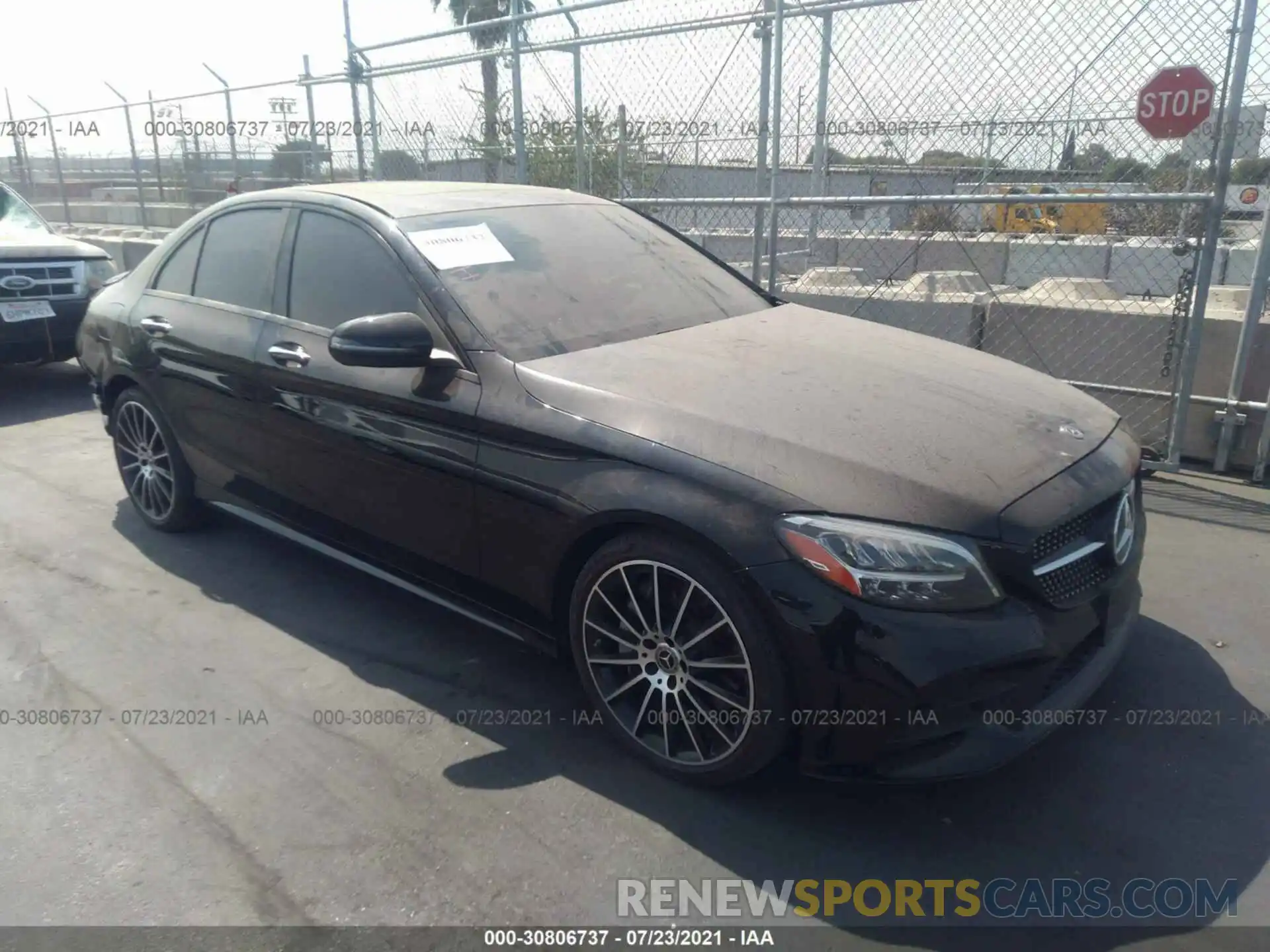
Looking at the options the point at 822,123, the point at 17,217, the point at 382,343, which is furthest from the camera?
the point at 17,217

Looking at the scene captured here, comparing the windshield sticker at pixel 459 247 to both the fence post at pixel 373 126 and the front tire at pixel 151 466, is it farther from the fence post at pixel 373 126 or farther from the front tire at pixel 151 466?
the fence post at pixel 373 126

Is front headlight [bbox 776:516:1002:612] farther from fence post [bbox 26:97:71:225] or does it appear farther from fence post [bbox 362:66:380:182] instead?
fence post [bbox 26:97:71:225]

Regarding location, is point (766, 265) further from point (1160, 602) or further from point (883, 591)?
point (883, 591)

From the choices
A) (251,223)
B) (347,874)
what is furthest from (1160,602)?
(251,223)

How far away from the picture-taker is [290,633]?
3.80 metres

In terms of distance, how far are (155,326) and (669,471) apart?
3.06m

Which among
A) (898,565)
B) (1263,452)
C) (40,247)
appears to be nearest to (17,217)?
(40,247)

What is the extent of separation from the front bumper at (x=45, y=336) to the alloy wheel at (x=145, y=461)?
9.65 ft

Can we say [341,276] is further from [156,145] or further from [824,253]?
[156,145]

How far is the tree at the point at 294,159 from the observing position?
36.8ft

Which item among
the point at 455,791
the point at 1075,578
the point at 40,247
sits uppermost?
the point at 40,247

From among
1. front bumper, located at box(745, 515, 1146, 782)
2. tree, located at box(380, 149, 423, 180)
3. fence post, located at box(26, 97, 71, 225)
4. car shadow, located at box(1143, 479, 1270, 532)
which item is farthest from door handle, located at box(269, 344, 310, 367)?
fence post, located at box(26, 97, 71, 225)

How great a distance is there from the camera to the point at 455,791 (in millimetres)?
2795

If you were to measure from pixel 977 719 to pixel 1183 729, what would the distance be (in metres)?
1.12
